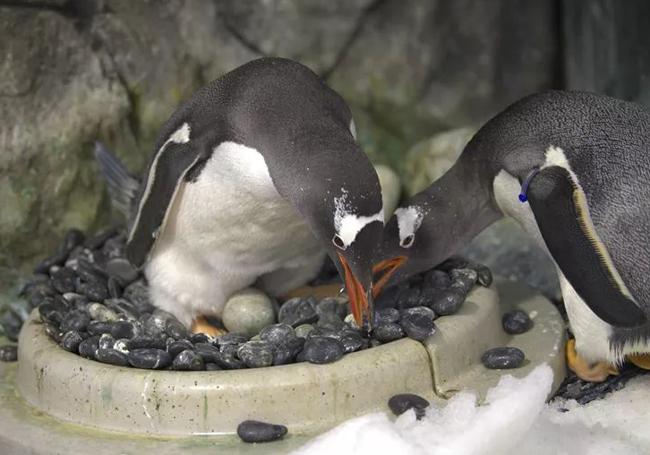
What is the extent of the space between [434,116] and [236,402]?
2555mm

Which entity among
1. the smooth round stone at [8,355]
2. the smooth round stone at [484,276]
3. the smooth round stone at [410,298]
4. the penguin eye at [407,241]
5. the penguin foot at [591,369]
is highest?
the penguin eye at [407,241]

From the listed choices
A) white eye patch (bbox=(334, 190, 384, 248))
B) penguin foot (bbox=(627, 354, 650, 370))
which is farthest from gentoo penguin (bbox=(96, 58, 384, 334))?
penguin foot (bbox=(627, 354, 650, 370))

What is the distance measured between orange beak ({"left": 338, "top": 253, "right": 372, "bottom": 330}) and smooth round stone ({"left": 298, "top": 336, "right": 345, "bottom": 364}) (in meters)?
0.09

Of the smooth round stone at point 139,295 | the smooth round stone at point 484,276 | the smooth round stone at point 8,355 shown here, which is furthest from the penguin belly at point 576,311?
the smooth round stone at point 8,355

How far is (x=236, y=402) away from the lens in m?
2.97

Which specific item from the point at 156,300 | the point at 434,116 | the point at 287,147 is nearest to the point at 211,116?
the point at 287,147

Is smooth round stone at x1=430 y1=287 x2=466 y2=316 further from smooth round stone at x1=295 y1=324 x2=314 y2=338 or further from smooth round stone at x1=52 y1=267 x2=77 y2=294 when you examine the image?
smooth round stone at x1=52 y1=267 x2=77 y2=294

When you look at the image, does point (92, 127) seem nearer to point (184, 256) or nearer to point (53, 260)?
point (53, 260)

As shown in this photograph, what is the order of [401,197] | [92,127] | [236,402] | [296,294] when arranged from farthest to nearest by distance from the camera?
[401,197] → [92,127] → [296,294] → [236,402]

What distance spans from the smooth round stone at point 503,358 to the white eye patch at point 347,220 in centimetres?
69

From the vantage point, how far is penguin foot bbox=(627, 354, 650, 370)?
133 inches

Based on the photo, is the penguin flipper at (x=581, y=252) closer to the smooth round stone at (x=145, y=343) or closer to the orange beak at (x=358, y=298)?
the orange beak at (x=358, y=298)

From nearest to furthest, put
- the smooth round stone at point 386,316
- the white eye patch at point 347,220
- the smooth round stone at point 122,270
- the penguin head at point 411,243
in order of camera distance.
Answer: the white eye patch at point 347,220
the smooth round stone at point 386,316
the penguin head at point 411,243
the smooth round stone at point 122,270

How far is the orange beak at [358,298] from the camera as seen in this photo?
9.91ft
